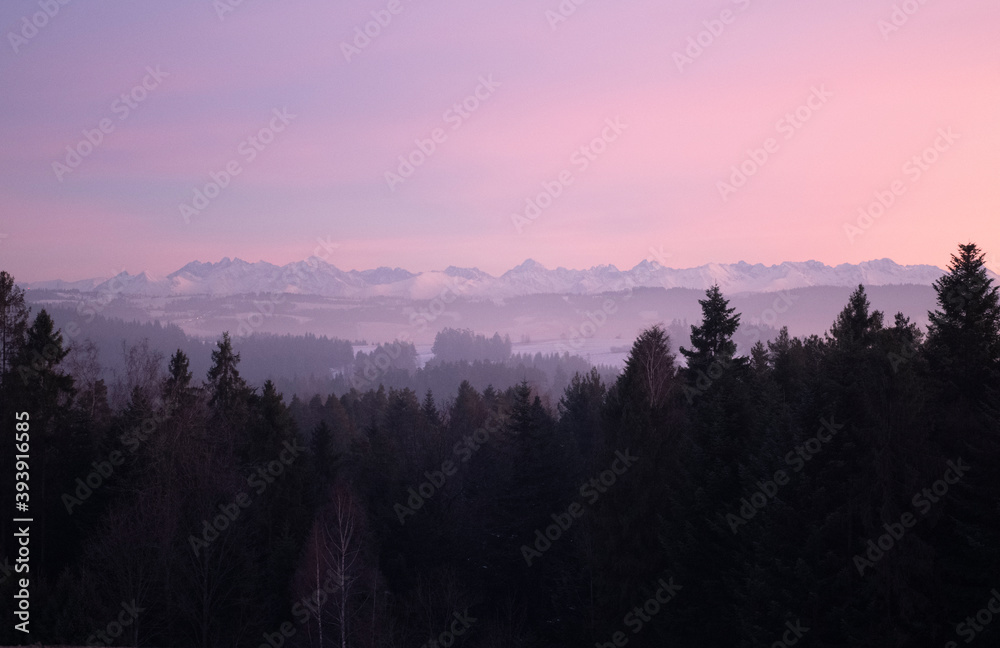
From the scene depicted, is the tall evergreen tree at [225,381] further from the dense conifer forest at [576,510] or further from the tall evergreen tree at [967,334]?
the tall evergreen tree at [967,334]

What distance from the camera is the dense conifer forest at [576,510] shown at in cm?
1781

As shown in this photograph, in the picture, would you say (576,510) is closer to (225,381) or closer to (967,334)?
(967,334)

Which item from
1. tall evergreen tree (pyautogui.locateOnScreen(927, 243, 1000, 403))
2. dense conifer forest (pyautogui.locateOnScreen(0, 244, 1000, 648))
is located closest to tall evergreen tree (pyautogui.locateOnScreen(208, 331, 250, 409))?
dense conifer forest (pyautogui.locateOnScreen(0, 244, 1000, 648))

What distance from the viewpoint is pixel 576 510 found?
110ft

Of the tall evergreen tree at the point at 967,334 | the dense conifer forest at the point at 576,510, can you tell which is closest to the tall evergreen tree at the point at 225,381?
the dense conifer forest at the point at 576,510

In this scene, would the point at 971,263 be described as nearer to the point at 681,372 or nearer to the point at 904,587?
the point at 904,587

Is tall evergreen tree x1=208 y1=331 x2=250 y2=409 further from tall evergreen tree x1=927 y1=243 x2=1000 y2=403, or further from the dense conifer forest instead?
tall evergreen tree x1=927 y1=243 x2=1000 y2=403

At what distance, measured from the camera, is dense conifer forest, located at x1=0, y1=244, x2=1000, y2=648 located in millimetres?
17812

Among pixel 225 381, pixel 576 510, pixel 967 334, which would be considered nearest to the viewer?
pixel 967 334

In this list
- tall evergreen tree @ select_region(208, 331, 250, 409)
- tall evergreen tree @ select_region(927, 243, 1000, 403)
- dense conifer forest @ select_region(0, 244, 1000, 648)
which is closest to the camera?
dense conifer forest @ select_region(0, 244, 1000, 648)

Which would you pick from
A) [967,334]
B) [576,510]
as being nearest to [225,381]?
[576,510]

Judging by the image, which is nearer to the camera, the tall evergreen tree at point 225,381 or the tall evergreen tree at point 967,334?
the tall evergreen tree at point 967,334

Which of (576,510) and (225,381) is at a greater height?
(225,381)

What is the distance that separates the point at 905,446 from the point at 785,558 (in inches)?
177
